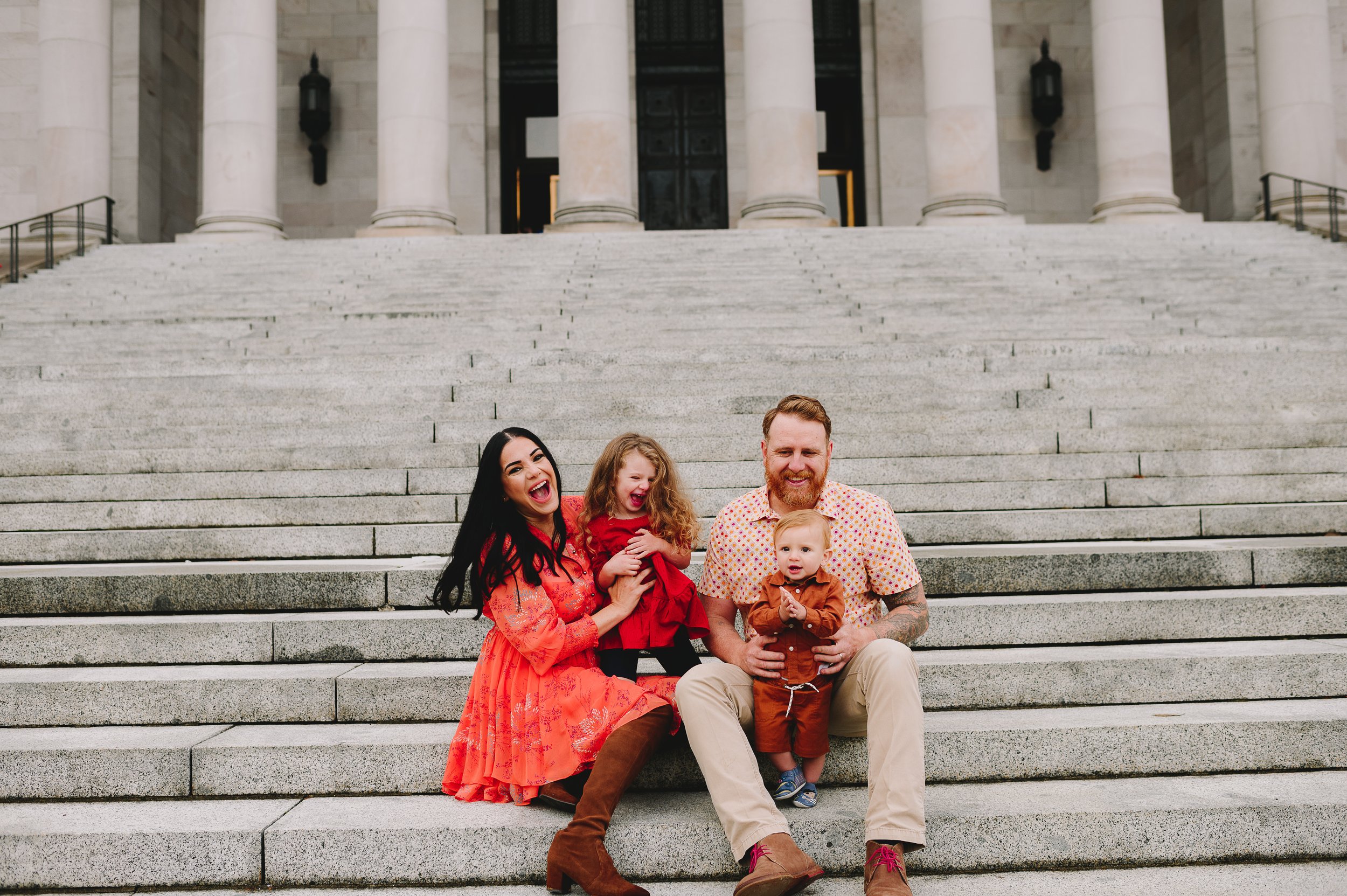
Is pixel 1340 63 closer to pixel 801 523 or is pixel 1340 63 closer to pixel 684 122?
pixel 684 122

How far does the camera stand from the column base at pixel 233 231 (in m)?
16.4

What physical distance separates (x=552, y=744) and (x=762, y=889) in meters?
0.91

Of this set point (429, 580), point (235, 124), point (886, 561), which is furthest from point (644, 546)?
point (235, 124)

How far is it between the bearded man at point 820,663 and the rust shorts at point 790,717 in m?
0.07

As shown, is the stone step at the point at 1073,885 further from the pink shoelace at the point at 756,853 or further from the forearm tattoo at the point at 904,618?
A: the forearm tattoo at the point at 904,618

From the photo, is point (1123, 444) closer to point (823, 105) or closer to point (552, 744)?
point (552, 744)

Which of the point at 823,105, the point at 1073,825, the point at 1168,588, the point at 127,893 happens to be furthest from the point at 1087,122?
the point at 127,893

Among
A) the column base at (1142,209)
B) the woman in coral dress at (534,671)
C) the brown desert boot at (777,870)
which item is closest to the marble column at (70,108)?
the column base at (1142,209)

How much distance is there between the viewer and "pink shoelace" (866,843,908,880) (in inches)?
127

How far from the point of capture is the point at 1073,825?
3.52m

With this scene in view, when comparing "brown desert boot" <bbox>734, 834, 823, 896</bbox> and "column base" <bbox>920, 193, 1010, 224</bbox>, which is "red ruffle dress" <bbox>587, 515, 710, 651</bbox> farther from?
"column base" <bbox>920, 193, 1010, 224</bbox>

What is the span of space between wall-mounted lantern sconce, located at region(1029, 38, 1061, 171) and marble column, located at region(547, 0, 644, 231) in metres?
9.78

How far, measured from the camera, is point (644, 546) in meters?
3.88

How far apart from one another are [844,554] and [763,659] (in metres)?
0.55
